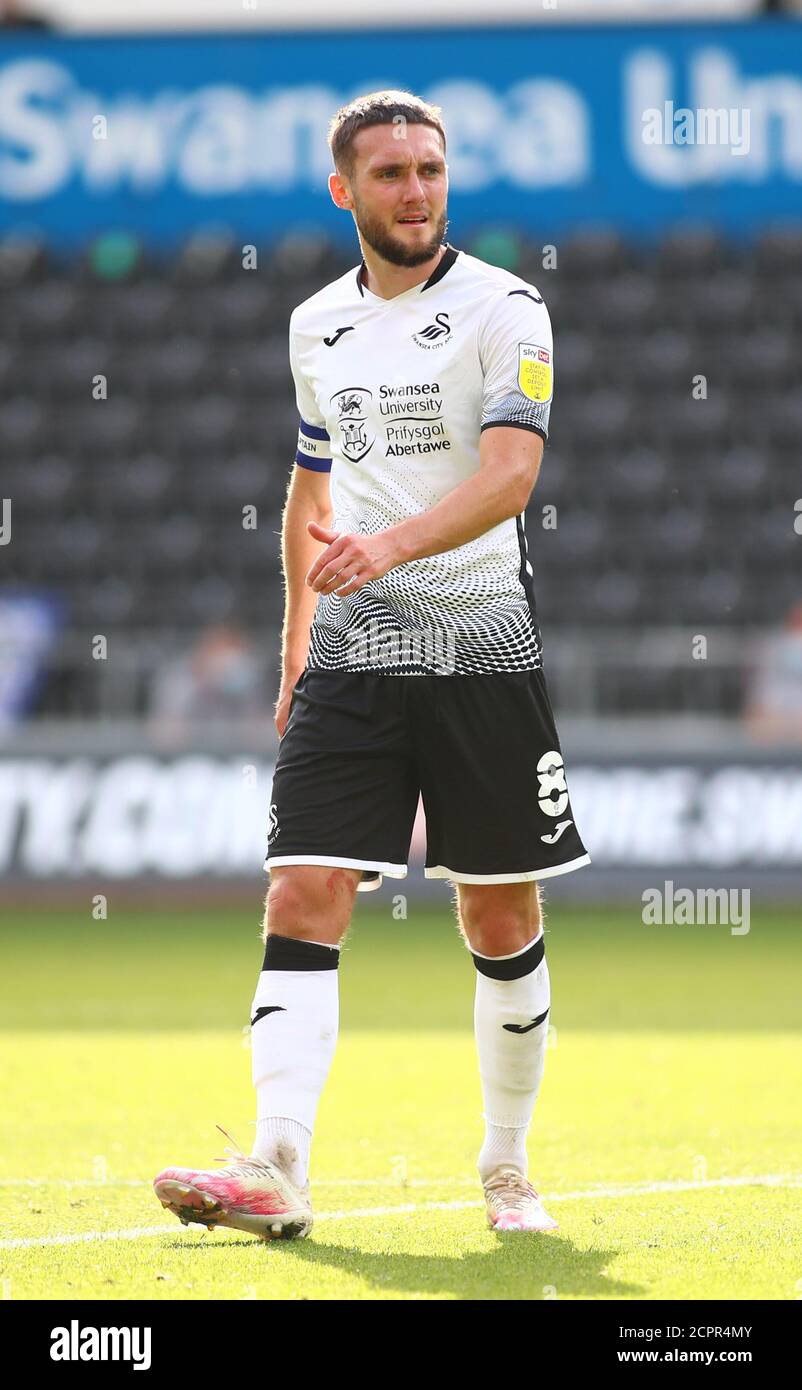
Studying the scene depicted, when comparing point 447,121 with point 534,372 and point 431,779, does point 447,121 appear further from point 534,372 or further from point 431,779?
point 431,779

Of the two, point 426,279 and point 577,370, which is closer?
point 426,279

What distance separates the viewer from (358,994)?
902 centimetres

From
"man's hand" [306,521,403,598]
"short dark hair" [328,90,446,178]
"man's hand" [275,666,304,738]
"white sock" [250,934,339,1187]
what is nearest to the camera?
"man's hand" [306,521,403,598]

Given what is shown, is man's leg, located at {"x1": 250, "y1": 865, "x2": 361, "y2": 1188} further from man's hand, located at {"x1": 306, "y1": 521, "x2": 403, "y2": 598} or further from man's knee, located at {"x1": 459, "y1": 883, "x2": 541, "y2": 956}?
man's hand, located at {"x1": 306, "y1": 521, "x2": 403, "y2": 598}

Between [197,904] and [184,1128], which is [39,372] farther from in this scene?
[184,1128]

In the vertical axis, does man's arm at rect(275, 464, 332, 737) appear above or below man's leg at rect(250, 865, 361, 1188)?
above

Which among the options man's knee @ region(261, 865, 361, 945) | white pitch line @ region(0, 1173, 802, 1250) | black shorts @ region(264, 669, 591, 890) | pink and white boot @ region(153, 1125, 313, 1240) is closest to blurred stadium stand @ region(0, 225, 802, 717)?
white pitch line @ region(0, 1173, 802, 1250)

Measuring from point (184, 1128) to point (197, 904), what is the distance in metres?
6.72

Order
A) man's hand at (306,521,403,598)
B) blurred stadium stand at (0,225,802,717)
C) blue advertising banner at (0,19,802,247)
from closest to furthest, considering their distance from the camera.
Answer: man's hand at (306,521,403,598) < blurred stadium stand at (0,225,802,717) < blue advertising banner at (0,19,802,247)

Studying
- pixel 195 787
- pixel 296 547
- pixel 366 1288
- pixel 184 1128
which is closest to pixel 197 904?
pixel 195 787

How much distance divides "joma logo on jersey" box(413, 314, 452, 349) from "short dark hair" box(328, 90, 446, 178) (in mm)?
366

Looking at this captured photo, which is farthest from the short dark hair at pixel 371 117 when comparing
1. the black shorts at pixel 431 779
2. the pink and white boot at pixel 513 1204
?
the pink and white boot at pixel 513 1204

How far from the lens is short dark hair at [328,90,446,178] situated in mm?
4211
